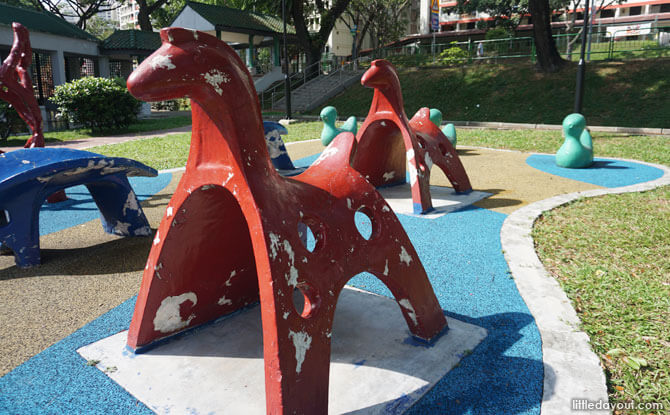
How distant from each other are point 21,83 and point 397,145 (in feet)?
19.6

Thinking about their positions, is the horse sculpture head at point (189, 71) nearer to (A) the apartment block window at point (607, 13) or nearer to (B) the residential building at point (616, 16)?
(B) the residential building at point (616, 16)

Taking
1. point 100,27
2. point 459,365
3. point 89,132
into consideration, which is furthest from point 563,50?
point 100,27

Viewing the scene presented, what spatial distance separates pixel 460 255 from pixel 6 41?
2214cm

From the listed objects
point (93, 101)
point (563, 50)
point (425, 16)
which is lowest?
point (93, 101)

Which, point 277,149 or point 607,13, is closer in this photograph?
point 277,149

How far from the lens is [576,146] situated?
29.0 feet

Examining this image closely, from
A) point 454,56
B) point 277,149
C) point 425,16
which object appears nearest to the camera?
point 277,149

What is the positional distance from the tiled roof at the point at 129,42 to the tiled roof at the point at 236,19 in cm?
315

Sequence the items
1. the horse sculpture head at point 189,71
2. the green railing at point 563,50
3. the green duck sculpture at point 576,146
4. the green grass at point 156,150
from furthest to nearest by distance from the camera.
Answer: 1. the green railing at point 563,50
2. the green grass at point 156,150
3. the green duck sculpture at point 576,146
4. the horse sculpture head at point 189,71

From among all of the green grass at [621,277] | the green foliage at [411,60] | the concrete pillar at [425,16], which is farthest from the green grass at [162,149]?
the concrete pillar at [425,16]

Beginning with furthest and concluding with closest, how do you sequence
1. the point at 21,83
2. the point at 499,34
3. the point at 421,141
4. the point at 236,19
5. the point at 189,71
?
the point at 499,34, the point at 236,19, the point at 21,83, the point at 421,141, the point at 189,71

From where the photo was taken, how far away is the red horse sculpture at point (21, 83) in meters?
6.82

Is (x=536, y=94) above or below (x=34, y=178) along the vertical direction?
above

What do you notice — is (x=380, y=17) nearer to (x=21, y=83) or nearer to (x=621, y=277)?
(x=21, y=83)
